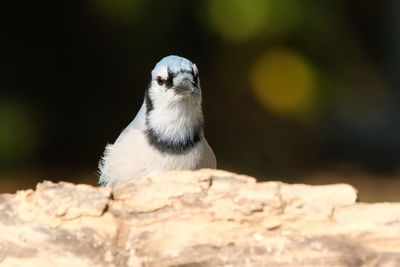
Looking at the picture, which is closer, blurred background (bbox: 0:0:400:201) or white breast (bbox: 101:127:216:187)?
white breast (bbox: 101:127:216:187)

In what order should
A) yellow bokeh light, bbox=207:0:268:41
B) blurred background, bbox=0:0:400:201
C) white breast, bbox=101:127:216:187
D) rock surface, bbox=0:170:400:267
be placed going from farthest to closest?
blurred background, bbox=0:0:400:201 < yellow bokeh light, bbox=207:0:268:41 < white breast, bbox=101:127:216:187 < rock surface, bbox=0:170:400:267

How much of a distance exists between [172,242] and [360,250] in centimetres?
37

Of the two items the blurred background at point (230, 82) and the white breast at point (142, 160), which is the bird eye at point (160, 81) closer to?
the white breast at point (142, 160)

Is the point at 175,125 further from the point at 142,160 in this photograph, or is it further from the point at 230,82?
the point at 230,82

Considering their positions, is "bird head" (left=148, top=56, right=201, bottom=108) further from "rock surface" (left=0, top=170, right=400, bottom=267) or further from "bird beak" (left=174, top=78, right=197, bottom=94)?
"rock surface" (left=0, top=170, right=400, bottom=267)

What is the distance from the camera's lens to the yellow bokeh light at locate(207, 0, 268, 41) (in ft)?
10.3

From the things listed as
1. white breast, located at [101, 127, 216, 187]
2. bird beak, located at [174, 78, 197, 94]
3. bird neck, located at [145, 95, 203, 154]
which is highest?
bird beak, located at [174, 78, 197, 94]

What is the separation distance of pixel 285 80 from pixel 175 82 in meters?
1.78

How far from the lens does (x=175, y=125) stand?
1.77m

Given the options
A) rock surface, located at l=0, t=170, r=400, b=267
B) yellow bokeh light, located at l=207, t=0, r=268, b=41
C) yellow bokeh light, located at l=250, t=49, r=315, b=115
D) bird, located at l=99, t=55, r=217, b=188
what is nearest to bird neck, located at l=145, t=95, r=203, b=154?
bird, located at l=99, t=55, r=217, b=188

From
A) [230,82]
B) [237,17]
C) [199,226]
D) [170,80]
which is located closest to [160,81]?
[170,80]

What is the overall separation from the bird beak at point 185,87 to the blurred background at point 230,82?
4.78 ft

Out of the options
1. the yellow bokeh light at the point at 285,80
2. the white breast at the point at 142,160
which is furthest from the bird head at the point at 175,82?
the yellow bokeh light at the point at 285,80

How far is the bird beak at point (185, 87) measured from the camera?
5.69 feet
